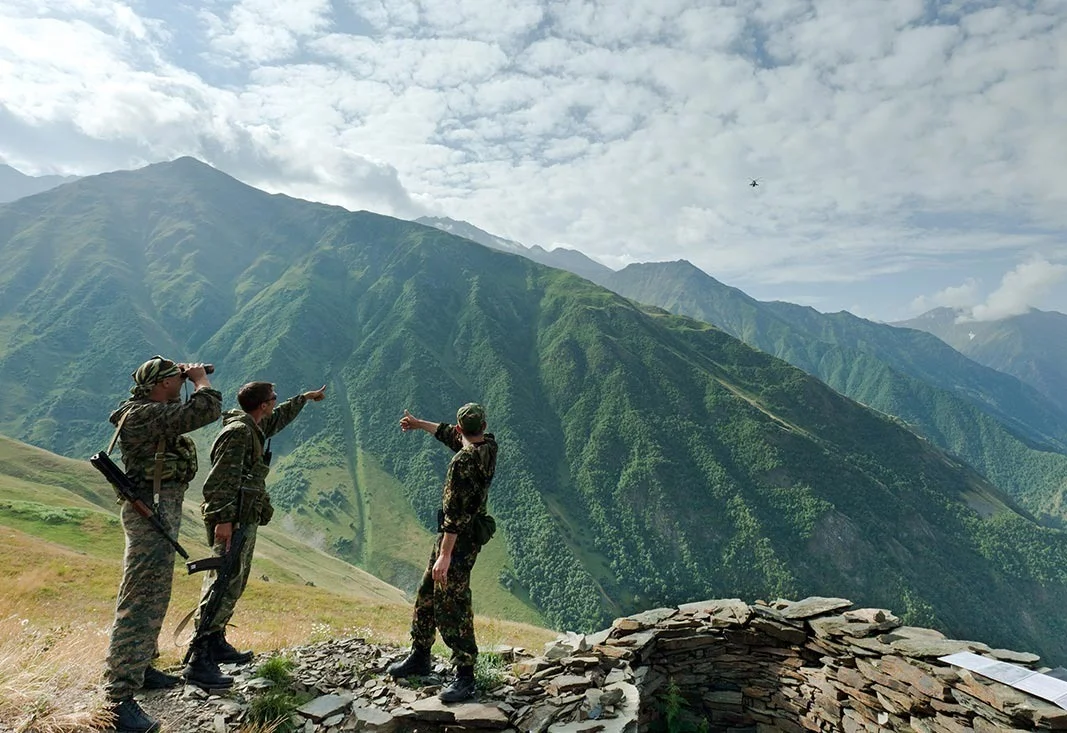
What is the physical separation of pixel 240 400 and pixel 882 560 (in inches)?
7472

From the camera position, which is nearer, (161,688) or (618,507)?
(161,688)

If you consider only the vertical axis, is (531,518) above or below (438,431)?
below

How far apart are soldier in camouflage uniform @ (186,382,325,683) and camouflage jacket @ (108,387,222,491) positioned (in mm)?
420

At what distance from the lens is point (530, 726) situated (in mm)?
6055

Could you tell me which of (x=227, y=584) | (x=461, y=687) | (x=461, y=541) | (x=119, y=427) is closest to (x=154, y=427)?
(x=119, y=427)

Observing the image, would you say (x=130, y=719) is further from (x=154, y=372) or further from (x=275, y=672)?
(x=154, y=372)

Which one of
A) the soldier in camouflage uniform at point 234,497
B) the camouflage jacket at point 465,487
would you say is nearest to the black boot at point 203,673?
the soldier in camouflage uniform at point 234,497

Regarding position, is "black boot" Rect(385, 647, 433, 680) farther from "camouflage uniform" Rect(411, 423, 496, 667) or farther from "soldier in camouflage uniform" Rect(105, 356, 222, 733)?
"soldier in camouflage uniform" Rect(105, 356, 222, 733)

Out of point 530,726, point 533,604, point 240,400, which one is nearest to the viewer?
point 530,726

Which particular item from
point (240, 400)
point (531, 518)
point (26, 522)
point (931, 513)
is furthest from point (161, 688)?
point (931, 513)

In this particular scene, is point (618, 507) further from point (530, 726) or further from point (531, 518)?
point (530, 726)

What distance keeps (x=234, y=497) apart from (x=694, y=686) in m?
8.80

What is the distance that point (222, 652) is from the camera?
6.96 m

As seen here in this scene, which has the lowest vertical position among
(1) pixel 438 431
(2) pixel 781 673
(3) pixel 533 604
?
(3) pixel 533 604
